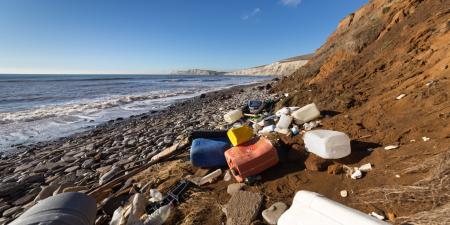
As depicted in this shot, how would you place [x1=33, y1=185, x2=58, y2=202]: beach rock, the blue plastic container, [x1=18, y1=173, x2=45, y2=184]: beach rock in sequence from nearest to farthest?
the blue plastic container, [x1=33, y1=185, x2=58, y2=202]: beach rock, [x1=18, y1=173, x2=45, y2=184]: beach rock

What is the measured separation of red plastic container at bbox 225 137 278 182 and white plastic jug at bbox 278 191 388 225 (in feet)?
4.05

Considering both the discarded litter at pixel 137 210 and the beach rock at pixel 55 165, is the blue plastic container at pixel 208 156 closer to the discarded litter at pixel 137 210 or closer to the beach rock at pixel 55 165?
the discarded litter at pixel 137 210

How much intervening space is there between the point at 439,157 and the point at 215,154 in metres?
3.11

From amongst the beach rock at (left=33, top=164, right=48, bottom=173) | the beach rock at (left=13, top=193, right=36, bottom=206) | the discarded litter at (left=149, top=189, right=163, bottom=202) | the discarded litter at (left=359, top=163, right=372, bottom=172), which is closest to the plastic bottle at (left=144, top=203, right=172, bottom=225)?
the discarded litter at (left=149, top=189, right=163, bottom=202)

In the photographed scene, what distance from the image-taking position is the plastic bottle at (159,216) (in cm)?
317

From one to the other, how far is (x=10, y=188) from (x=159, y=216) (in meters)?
4.32

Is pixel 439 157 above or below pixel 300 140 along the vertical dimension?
above

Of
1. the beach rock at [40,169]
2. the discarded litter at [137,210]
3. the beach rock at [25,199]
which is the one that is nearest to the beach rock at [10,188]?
the beach rock at [25,199]

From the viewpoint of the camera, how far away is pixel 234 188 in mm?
3752

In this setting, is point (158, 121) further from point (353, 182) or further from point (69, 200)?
point (353, 182)

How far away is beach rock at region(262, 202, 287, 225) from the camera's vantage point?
2.91 m

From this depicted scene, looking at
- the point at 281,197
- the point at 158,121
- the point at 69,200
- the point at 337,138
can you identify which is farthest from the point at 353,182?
the point at 158,121

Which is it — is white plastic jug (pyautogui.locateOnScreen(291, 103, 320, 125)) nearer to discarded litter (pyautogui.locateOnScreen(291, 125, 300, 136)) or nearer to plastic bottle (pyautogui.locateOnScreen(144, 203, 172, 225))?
discarded litter (pyautogui.locateOnScreen(291, 125, 300, 136))

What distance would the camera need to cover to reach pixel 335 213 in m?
2.10
